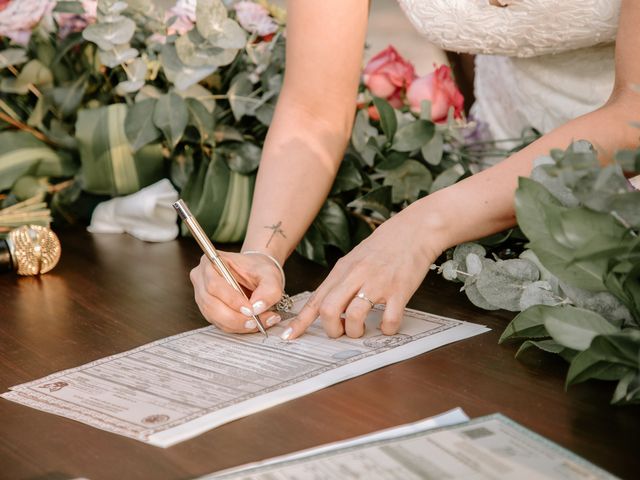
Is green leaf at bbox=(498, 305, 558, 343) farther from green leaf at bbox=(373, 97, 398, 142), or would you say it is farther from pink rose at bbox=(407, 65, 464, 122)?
pink rose at bbox=(407, 65, 464, 122)

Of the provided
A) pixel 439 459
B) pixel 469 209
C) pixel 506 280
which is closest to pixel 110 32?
pixel 469 209

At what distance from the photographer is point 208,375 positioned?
96 centimetres

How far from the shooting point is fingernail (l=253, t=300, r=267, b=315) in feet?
3.58

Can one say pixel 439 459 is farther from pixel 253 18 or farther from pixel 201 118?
pixel 253 18

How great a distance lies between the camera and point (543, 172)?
2.78 feet

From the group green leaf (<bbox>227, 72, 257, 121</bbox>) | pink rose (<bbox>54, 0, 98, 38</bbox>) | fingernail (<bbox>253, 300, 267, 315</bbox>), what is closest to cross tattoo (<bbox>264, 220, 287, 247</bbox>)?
fingernail (<bbox>253, 300, 267, 315</bbox>)

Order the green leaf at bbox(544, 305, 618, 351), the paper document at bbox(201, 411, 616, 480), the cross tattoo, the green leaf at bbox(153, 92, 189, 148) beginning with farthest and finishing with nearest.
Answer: the green leaf at bbox(153, 92, 189, 148) < the cross tattoo < the green leaf at bbox(544, 305, 618, 351) < the paper document at bbox(201, 411, 616, 480)

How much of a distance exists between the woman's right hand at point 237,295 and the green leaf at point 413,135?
0.38 meters

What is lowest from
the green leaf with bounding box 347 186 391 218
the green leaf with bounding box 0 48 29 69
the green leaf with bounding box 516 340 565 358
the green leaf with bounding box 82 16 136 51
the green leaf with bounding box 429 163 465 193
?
the green leaf with bounding box 516 340 565 358

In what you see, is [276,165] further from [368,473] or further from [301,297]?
[368,473]

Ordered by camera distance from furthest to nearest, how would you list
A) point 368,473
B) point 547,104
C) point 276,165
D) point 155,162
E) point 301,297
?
1. point 547,104
2. point 155,162
3. point 276,165
4. point 301,297
5. point 368,473

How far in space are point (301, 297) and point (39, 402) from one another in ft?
1.36

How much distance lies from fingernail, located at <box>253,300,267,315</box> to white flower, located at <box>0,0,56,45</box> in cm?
88

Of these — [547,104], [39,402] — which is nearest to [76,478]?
[39,402]
